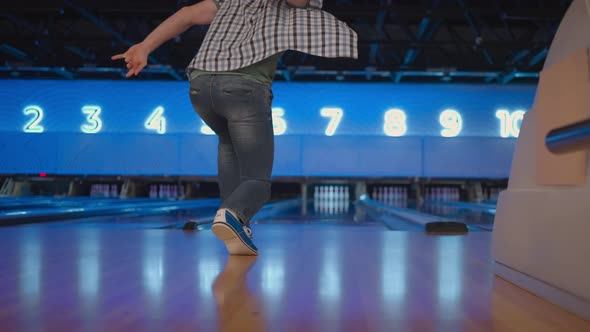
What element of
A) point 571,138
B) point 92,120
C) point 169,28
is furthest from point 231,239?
point 92,120

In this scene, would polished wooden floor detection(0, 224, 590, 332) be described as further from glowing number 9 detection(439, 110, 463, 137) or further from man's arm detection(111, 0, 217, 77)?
glowing number 9 detection(439, 110, 463, 137)

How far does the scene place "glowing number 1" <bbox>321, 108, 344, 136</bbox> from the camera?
8.48 meters

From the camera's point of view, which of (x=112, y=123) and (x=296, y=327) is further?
(x=112, y=123)

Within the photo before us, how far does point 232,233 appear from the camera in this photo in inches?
54.7

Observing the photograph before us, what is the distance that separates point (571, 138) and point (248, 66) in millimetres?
939

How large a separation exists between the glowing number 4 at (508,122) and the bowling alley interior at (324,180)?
0.04 meters

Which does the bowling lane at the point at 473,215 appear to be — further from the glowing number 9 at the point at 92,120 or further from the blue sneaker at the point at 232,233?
the glowing number 9 at the point at 92,120

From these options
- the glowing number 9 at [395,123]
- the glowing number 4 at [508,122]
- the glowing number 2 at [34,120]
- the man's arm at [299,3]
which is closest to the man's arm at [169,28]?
the man's arm at [299,3]

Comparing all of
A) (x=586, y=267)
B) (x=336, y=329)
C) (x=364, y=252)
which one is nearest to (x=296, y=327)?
(x=336, y=329)

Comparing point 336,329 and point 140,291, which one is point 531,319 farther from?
point 140,291

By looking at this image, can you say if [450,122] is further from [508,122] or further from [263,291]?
[263,291]

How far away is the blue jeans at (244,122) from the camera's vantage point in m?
1.38

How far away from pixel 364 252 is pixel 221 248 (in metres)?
0.49

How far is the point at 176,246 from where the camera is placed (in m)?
1.73
